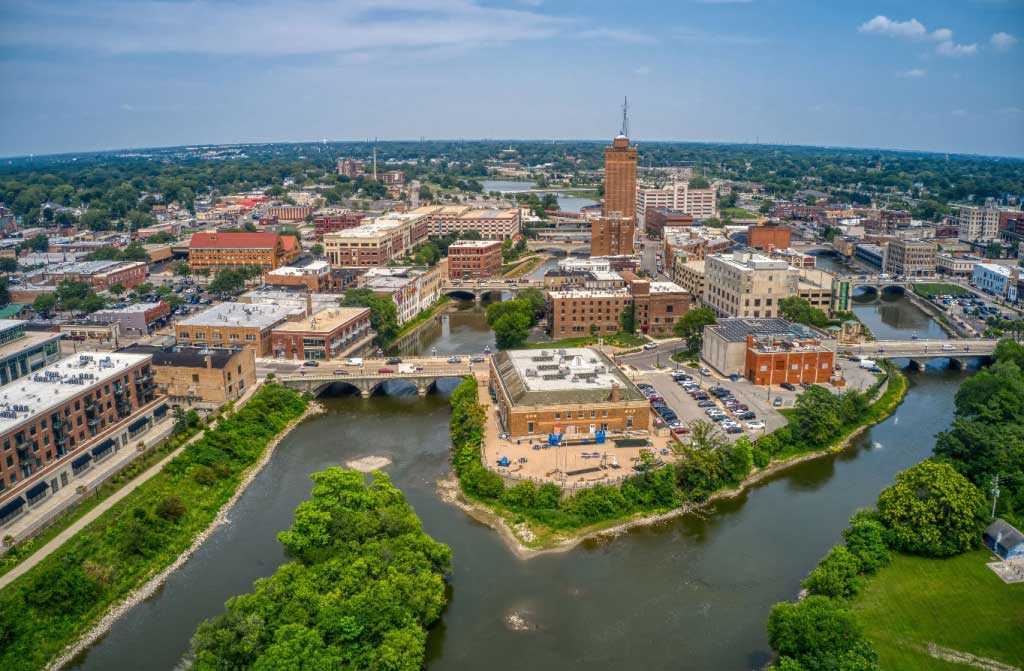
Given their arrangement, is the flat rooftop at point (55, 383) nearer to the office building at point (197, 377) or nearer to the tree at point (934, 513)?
the office building at point (197, 377)

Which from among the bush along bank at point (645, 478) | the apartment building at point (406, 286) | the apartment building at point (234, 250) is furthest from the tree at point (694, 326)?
the apartment building at point (234, 250)

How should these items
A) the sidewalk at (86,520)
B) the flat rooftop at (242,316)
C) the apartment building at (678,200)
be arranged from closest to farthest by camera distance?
the sidewalk at (86,520) → the flat rooftop at (242,316) → the apartment building at (678,200)

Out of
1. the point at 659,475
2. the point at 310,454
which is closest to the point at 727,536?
the point at 659,475

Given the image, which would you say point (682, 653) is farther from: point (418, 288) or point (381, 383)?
point (418, 288)

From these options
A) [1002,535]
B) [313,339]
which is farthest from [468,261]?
[1002,535]

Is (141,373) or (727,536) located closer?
(727,536)
